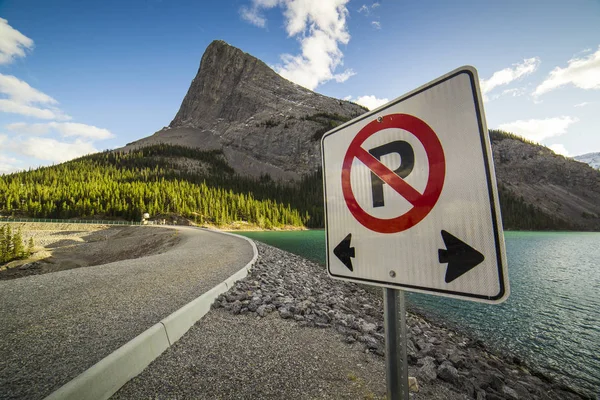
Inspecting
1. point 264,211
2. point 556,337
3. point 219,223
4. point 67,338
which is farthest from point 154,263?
point 264,211

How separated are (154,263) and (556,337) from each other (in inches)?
577

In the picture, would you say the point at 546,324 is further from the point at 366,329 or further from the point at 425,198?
the point at 425,198

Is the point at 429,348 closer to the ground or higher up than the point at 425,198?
closer to the ground

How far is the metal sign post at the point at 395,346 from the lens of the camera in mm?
1432

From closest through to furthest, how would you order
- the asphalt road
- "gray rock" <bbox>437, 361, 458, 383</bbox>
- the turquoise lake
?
1. the asphalt road
2. "gray rock" <bbox>437, 361, 458, 383</bbox>
3. the turquoise lake

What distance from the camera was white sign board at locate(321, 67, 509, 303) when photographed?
3.75 feet

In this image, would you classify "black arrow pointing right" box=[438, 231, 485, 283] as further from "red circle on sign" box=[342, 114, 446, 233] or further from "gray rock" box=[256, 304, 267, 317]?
"gray rock" box=[256, 304, 267, 317]

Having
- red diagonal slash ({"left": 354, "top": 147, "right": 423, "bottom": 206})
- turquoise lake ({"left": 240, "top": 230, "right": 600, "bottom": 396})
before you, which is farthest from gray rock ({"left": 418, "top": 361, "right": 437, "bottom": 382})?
turquoise lake ({"left": 240, "top": 230, "right": 600, "bottom": 396})

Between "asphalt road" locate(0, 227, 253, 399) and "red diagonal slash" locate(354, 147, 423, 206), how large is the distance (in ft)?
12.6

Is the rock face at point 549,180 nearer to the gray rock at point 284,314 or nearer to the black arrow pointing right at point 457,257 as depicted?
the gray rock at point 284,314

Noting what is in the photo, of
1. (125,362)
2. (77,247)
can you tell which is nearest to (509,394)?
(125,362)

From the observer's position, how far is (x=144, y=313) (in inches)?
187

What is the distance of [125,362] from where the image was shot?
9.66 ft

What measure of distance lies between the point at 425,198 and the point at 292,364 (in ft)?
10.9
